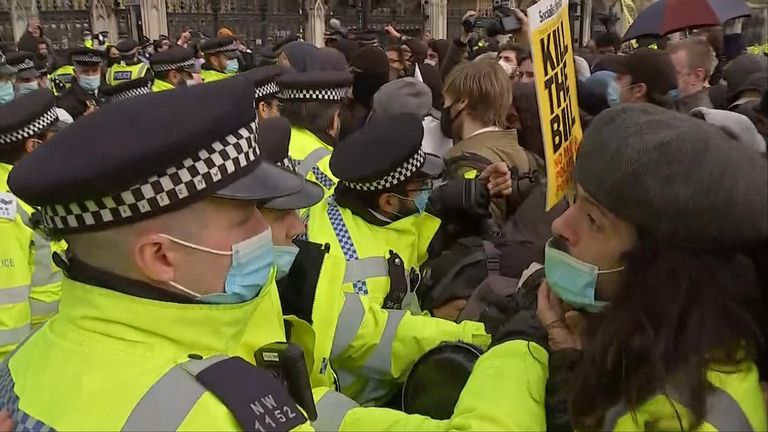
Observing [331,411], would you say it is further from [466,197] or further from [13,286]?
[13,286]

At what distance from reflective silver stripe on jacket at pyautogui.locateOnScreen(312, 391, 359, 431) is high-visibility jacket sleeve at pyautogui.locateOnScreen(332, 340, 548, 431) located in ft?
0.52

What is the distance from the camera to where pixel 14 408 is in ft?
5.69

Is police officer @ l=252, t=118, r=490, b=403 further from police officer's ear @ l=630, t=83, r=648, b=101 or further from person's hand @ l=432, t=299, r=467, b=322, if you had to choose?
police officer's ear @ l=630, t=83, r=648, b=101

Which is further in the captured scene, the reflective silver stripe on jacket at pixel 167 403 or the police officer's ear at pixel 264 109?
the police officer's ear at pixel 264 109

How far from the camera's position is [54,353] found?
68.9 inches

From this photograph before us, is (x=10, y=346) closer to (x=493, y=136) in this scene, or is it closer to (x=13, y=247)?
(x=13, y=247)

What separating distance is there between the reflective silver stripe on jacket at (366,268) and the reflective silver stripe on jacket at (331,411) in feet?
2.98

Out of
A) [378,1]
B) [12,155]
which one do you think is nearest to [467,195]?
[12,155]

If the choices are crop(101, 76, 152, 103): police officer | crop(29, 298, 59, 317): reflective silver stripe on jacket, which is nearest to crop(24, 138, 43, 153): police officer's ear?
crop(29, 298, 59, 317): reflective silver stripe on jacket

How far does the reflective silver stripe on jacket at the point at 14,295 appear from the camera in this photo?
3.84 m

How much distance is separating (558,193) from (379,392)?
3.58 ft

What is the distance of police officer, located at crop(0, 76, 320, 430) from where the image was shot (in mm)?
1635

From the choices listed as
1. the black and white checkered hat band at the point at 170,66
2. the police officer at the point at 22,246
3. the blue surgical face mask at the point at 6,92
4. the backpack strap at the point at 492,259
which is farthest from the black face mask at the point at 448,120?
the black and white checkered hat band at the point at 170,66

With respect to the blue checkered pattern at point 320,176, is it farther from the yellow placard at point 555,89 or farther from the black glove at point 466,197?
the yellow placard at point 555,89
